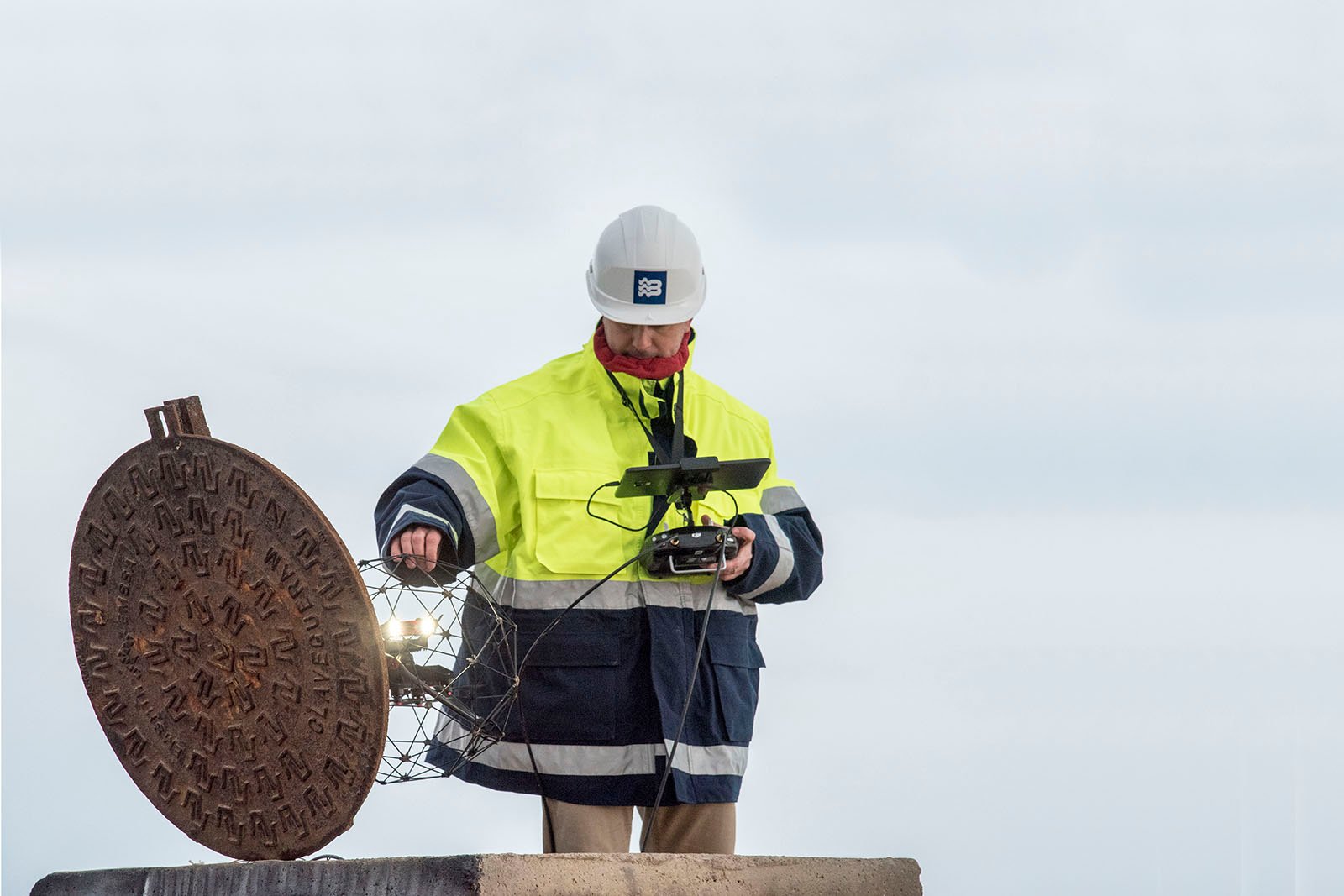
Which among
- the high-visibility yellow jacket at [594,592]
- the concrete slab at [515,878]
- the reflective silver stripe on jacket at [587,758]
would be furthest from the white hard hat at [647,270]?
the concrete slab at [515,878]

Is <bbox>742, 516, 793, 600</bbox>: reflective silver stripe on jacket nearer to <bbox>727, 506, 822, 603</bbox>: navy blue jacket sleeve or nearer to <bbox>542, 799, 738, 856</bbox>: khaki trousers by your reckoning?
<bbox>727, 506, 822, 603</bbox>: navy blue jacket sleeve

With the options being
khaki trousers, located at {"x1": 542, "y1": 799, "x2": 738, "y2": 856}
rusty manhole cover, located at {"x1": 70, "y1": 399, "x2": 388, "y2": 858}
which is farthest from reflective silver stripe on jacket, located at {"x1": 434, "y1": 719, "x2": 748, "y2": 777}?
rusty manhole cover, located at {"x1": 70, "y1": 399, "x2": 388, "y2": 858}

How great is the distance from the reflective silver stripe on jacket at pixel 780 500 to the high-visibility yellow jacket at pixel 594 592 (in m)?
0.15

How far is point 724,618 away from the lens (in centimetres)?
633

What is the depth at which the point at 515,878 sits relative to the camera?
4852 millimetres

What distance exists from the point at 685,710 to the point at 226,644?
1540mm

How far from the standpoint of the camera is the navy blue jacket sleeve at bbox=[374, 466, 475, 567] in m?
5.88

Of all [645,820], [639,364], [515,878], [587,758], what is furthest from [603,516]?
[515,878]

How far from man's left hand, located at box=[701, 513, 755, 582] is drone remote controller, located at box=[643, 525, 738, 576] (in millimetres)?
24

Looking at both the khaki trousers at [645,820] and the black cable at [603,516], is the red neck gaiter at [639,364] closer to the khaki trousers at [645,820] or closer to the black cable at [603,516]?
the black cable at [603,516]

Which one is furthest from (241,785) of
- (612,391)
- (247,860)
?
(612,391)

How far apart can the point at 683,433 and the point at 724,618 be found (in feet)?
2.12

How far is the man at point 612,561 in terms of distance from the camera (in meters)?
6.10

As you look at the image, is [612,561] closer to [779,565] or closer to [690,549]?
[690,549]
